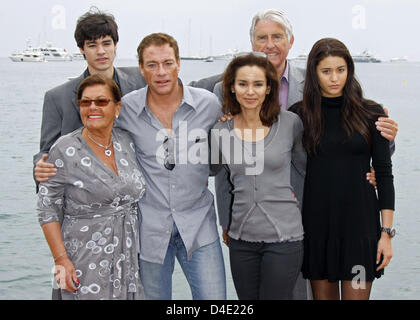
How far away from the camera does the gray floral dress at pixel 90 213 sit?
362cm

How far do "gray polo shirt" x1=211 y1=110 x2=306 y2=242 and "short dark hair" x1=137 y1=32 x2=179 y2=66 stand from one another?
2.62 feet

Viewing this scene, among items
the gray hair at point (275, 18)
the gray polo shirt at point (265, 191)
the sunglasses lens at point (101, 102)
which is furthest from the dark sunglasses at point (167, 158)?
the gray hair at point (275, 18)

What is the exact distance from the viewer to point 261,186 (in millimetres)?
3707

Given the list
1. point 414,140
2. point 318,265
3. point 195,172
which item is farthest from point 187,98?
point 414,140

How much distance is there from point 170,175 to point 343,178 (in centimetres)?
120

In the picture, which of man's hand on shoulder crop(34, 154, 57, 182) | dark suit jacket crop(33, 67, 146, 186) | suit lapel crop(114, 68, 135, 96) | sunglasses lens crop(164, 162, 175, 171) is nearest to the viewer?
man's hand on shoulder crop(34, 154, 57, 182)

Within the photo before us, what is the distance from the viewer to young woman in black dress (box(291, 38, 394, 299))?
3818mm

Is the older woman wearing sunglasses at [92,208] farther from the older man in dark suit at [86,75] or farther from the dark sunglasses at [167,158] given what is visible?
the older man in dark suit at [86,75]

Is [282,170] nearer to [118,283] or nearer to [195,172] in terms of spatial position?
[195,172]

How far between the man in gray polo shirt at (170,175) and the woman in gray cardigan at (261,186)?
0.83 feet

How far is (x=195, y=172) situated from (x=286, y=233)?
2.61 ft

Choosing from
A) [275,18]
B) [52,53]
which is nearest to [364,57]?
[52,53]

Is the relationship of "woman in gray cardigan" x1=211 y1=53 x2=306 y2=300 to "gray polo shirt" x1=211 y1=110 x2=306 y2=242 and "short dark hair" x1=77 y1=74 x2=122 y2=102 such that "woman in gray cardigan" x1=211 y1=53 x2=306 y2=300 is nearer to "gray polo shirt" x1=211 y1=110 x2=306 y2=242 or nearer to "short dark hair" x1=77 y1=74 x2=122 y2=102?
"gray polo shirt" x1=211 y1=110 x2=306 y2=242

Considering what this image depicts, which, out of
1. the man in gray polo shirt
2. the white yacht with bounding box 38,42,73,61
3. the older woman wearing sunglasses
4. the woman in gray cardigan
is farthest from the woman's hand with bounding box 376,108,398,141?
the white yacht with bounding box 38,42,73,61
